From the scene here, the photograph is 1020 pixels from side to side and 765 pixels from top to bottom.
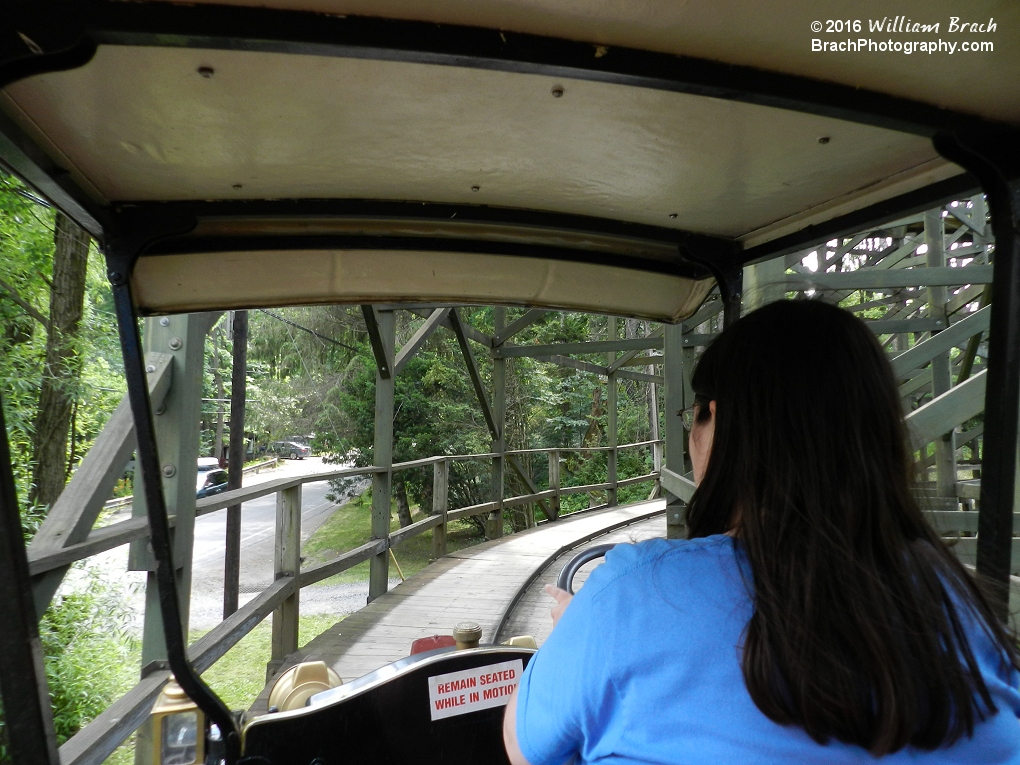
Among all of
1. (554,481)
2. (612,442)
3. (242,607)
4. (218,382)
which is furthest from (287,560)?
(218,382)

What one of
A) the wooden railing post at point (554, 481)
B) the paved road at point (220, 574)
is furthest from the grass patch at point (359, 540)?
the wooden railing post at point (554, 481)

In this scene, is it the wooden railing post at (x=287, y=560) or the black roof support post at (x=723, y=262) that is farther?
the wooden railing post at (x=287, y=560)

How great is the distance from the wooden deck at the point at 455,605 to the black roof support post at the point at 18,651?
1.28 m

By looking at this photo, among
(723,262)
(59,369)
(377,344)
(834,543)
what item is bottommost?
(834,543)

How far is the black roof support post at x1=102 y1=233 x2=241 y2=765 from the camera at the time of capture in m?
1.45

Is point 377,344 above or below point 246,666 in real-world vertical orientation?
above

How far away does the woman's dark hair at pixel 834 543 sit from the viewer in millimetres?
753

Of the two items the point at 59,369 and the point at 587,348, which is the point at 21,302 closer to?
the point at 59,369

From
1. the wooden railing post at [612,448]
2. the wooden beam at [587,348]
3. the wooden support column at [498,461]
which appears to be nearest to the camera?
the wooden support column at [498,461]

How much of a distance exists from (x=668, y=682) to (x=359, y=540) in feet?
60.9

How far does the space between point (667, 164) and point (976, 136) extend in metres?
0.59

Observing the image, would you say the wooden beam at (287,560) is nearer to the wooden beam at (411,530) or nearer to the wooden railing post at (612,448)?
the wooden beam at (411,530)

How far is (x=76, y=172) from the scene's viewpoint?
148 centimetres

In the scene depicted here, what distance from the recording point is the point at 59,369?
19.6ft
